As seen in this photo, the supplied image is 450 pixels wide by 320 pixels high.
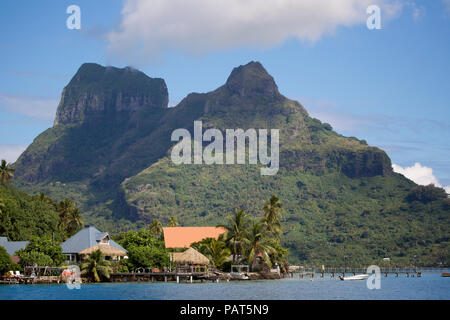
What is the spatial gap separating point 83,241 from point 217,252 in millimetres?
17555

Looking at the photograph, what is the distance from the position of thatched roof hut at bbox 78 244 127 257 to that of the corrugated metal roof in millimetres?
1861

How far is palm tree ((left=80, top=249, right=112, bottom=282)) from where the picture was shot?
72.9m

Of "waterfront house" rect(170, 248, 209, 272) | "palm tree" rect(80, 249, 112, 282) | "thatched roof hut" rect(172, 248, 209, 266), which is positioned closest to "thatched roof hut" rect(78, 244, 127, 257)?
"palm tree" rect(80, 249, 112, 282)

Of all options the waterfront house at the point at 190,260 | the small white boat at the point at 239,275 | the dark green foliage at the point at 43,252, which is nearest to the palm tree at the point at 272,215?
the small white boat at the point at 239,275

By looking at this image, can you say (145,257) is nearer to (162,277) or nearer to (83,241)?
(162,277)

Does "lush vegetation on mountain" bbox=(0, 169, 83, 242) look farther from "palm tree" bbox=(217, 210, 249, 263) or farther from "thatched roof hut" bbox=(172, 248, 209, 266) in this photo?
"palm tree" bbox=(217, 210, 249, 263)

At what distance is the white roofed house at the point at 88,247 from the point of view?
257 ft

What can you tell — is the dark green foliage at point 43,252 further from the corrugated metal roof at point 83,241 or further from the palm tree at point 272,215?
the palm tree at point 272,215

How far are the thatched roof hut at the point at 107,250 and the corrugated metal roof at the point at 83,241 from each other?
6.11ft

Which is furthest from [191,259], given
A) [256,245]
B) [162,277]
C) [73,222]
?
[73,222]

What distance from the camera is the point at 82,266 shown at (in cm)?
7350

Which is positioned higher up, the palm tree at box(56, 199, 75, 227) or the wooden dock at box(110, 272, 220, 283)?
the palm tree at box(56, 199, 75, 227)
